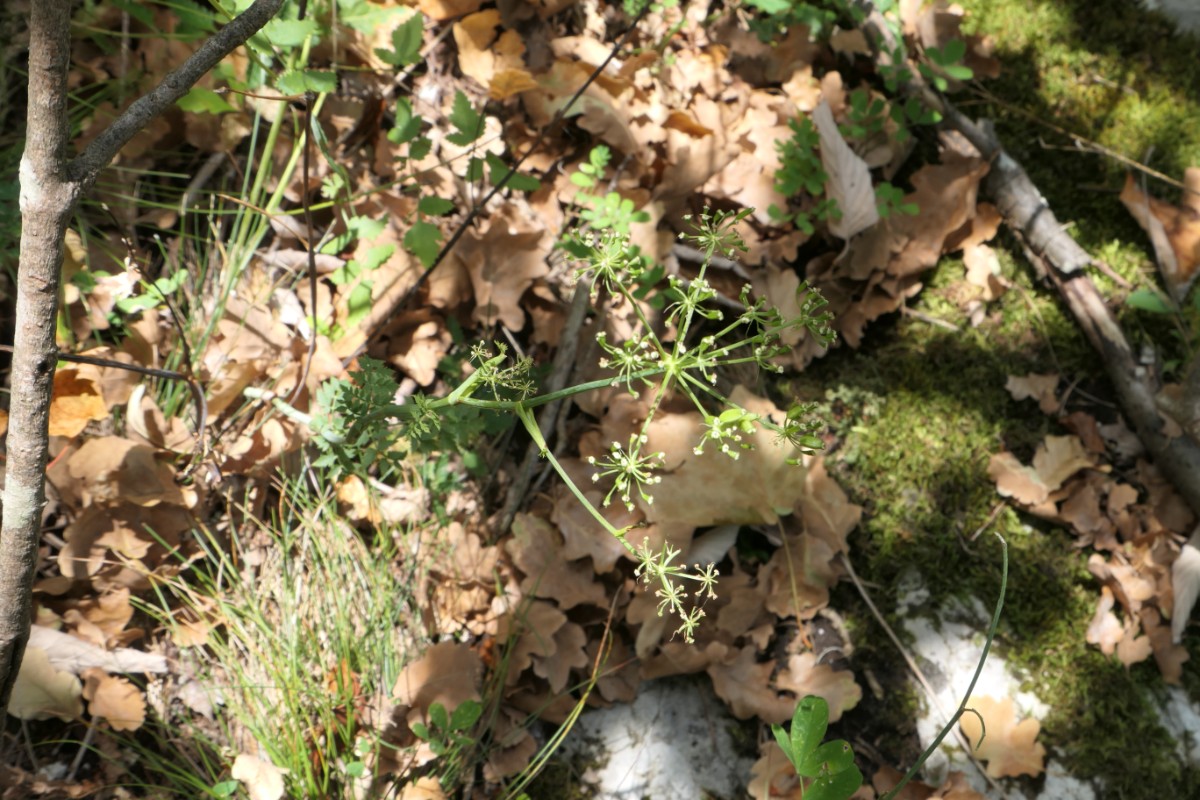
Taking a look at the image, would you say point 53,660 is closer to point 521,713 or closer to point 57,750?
point 57,750

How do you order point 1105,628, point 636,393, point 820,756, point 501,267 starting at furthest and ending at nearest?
point 501,267 → point 1105,628 → point 820,756 → point 636,393

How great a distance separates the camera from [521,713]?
2.33 meters

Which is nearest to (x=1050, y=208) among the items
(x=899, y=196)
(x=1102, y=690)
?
(x=899, y=196)

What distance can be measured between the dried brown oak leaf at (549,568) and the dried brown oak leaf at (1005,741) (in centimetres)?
108

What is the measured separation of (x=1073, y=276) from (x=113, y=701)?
3.10 meters

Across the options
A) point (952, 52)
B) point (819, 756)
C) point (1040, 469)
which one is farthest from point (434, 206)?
point (1040, 469)

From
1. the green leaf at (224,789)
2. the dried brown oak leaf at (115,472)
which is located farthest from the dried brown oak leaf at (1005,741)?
the dried brown oak leaf at (115,472)

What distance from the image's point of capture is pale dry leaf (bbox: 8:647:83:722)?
6.60 ft

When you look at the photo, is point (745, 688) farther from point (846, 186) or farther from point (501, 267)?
→ point (846, 186)

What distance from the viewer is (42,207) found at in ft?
4.59

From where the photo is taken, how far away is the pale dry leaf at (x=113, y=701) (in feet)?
6.74

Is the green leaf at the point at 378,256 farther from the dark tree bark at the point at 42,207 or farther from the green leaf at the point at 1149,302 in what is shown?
the green leaf at the point at 1149,302

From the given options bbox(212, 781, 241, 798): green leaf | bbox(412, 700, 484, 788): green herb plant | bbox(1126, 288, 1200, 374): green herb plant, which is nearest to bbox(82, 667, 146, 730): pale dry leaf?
bbox(212, 781, 241, 798): green leaf

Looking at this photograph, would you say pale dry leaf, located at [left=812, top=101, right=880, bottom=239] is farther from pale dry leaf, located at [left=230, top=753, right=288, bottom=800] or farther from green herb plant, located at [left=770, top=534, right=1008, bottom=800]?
pale dry leaf, located at [left=230, top=753, right=288, bottom=800]
